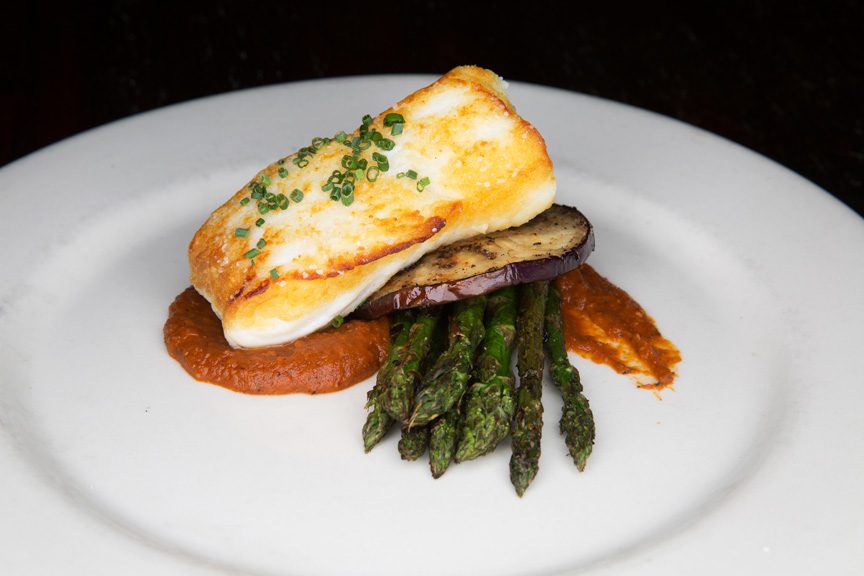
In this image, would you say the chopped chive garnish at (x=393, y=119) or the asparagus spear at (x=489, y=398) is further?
the chopped chive garnish at (x=393, y=119)

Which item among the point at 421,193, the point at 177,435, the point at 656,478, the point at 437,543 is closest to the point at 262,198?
the point at 421,193

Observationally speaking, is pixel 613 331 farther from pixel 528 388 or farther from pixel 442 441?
pixel 442 441

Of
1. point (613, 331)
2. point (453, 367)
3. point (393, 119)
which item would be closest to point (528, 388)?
point (453, 367)

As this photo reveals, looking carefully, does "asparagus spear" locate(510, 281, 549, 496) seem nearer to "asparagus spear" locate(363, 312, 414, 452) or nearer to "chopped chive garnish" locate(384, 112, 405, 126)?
"asparagus spear" locate(363, 312, 414, 452)

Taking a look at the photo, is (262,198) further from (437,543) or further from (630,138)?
(630,138)

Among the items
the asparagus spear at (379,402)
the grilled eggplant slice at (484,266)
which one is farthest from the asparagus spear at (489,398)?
the asparagus spear at (379,402)

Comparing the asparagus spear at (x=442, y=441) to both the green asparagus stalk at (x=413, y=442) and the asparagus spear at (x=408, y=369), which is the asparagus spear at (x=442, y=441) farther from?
the asparagus spear at (x=408, y=369)
